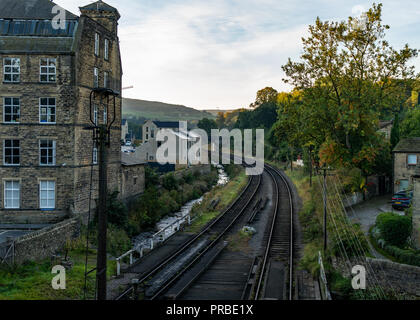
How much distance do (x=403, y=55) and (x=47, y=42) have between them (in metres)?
21.8

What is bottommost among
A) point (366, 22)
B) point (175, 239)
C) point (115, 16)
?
point (175, 239)

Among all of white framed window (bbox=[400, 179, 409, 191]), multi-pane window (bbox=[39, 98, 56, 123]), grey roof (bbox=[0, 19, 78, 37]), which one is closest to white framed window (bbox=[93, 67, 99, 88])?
grey roof (bbox=[0, 19, 78, 37])

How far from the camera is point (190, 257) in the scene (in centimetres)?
1914

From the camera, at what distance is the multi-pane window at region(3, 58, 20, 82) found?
23.9 metres

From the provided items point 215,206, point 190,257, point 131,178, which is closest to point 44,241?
point 190,257

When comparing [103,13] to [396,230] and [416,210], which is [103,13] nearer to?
[396,230]

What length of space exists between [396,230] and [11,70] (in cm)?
2446

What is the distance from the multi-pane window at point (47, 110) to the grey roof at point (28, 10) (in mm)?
5788

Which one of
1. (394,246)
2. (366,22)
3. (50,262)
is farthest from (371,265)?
(50,262)

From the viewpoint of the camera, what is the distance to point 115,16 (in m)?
29.3

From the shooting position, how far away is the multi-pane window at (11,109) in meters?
24.1

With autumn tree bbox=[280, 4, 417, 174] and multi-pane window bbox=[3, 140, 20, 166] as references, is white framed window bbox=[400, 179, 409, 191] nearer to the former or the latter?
autumn tree bbox=[280, 4, 417, 174]
